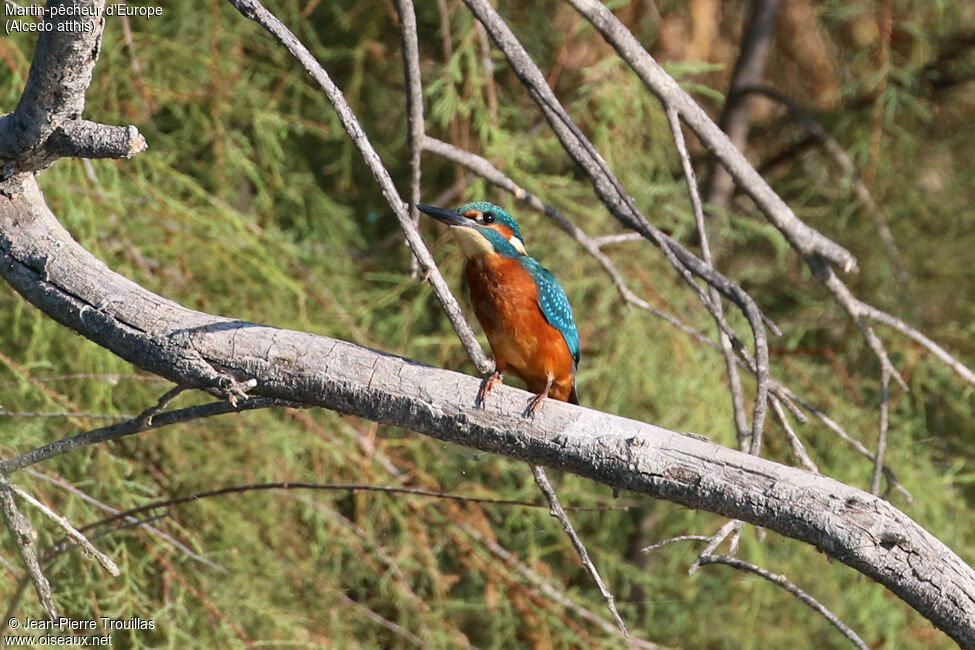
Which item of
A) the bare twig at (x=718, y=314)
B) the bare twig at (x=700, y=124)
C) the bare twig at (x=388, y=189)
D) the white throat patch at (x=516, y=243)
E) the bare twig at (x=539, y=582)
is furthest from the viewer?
the bare twig at (x=539, y=582)

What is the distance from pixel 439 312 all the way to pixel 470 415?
2.40 m

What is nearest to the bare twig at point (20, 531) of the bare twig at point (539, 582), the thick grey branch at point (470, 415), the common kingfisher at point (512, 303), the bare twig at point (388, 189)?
the thick grey branch at point (470, 415)

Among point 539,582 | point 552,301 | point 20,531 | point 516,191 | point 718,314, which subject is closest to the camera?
point 20,531

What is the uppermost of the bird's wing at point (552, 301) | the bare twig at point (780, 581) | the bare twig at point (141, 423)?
the bird's wing at point (552, 301)

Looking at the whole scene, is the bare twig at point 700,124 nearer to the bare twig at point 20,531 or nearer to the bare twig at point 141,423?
the bare twig at point 141,423

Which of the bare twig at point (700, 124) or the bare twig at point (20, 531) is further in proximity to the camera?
the bare twig at point (700, 124)

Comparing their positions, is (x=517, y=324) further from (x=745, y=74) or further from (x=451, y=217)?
(x=745, y=74)

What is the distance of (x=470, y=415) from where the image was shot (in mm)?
1545

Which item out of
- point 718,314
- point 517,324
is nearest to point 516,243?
point 517,324

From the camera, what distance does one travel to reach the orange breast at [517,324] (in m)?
2.46

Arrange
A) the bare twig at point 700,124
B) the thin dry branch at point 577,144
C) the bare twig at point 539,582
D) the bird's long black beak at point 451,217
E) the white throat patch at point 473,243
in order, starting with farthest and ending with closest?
the bare twig at point 539,582
the white throat patch at point 473,243
the bird's long black beak at point 451,217
the bare twig at point 700,124
the thin dry branch at point 577,144

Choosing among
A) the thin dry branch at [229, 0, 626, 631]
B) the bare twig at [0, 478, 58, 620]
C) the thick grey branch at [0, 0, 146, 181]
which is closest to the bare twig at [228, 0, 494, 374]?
the thin dry branch at [229, 0, 626, 631]

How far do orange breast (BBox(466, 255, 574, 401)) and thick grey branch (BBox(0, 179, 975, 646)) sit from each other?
2.90ft

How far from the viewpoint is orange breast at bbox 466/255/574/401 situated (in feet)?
8.08
